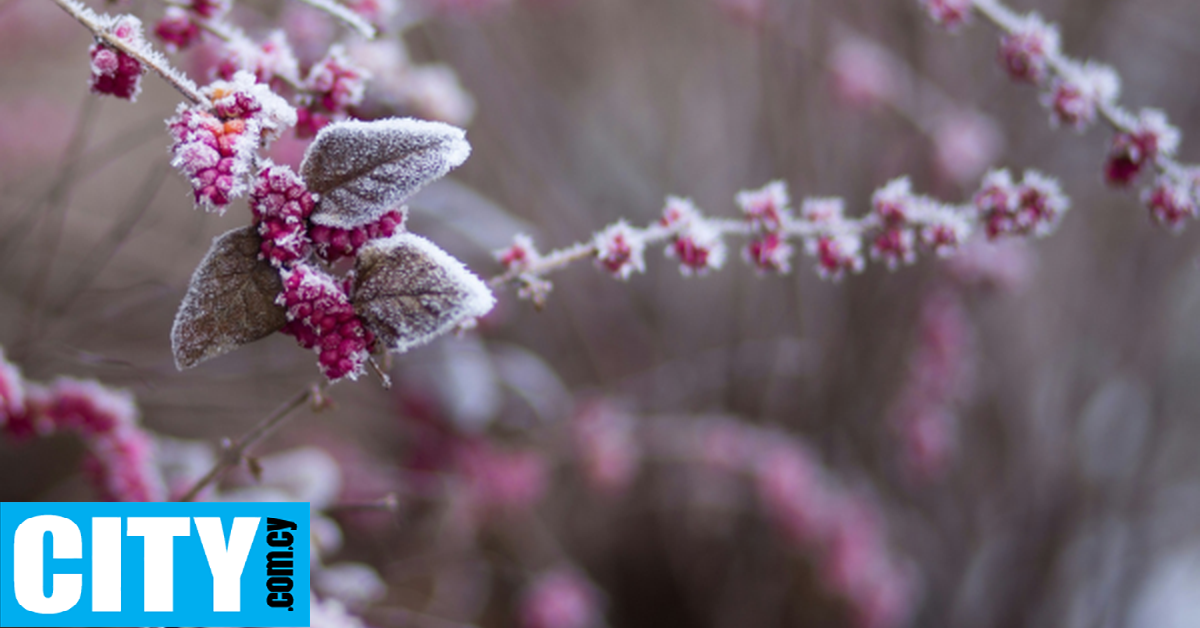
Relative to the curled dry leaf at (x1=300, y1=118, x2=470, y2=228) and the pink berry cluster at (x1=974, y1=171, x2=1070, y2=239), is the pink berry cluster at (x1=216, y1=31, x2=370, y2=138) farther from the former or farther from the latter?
the pink berry cluster at (x1=974, y1=171, x2=1070, y2=239)

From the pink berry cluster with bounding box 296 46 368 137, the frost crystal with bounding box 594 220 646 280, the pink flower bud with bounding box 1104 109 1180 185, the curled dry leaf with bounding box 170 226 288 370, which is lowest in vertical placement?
the curled dry leaf with bounding box 170 226 288 370

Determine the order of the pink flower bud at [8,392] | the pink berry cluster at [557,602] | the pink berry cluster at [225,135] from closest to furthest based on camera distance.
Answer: the pink berry cluster at [225,135] → the pink flower bud at [8,392] → the pink berry cluster at [557,602]

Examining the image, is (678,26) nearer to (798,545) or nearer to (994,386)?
(994,386)

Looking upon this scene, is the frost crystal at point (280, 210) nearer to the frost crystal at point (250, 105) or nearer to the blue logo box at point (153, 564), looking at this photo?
the frost crystal at point (250, 105)

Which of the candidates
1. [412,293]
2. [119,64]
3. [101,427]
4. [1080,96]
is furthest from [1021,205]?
[101,427]

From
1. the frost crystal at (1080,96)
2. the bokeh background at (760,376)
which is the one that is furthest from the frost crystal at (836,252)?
the bokeh background at (760,376)

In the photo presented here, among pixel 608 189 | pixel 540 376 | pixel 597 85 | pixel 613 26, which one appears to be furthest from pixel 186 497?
pixel 613 26

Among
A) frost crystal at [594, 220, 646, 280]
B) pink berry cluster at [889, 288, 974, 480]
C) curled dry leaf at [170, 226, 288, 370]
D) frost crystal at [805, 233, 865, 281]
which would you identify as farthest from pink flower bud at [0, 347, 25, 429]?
pink berry cluster at [889, 288, 974, 480]

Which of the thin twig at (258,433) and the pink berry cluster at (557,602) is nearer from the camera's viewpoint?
the thin twig at (258,433)
